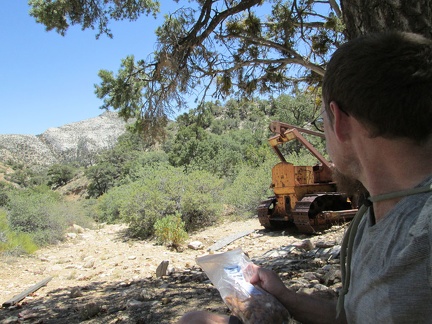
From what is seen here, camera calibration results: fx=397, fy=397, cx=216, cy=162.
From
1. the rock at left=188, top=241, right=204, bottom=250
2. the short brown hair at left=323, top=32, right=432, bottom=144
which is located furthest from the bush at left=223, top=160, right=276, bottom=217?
the short brown hair at left=323, top=32, right=432, bottom=144

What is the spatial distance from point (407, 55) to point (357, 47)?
127 mm

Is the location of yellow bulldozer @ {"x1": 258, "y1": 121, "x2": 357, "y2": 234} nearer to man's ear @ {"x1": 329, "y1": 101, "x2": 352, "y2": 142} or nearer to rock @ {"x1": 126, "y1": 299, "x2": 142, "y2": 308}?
rock @ {"x1": 126, "y1": 299, "x2": 142, "y2": 308}

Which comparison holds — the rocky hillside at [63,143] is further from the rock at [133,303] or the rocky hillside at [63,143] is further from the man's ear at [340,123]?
the man's ear at [340,123]

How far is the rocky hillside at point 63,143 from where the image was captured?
214ft

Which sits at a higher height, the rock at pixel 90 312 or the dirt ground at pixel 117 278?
the rock at pixel 90 312

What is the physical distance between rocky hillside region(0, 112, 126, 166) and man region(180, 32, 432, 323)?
5465 cm

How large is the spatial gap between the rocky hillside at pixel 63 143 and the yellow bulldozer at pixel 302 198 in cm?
4648

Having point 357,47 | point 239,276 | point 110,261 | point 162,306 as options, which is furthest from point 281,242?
point 357,47

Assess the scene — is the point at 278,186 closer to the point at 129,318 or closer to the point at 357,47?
the point at 129,318

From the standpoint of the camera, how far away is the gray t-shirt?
89 centimetres

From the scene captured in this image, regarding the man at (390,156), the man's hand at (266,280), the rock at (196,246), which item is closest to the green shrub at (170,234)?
the rock at (196,246)

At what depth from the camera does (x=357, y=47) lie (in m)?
1.07

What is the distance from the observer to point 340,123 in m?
1.13

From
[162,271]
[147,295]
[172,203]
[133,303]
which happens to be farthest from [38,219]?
[133,303]
